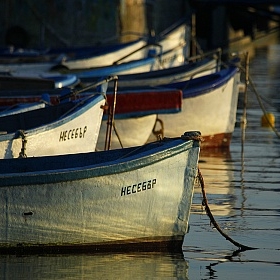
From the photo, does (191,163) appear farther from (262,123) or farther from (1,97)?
(262,123)

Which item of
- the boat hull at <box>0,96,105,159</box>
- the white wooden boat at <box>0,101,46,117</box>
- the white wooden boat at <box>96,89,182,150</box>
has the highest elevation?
the white wooden boat at <box>96,89,182,150</box>

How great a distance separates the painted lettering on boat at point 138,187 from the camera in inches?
345

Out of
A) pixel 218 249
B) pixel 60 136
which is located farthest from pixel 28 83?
pixel 218 249

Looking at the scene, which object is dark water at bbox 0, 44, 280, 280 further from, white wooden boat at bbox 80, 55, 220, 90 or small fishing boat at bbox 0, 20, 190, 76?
small fishing boat at bbox 0, 20, 190, 76

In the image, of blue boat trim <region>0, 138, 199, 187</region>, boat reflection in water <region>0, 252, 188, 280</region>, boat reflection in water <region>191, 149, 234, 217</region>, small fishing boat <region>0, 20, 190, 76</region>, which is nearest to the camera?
boat reflection in water <region>0, 252, 188, 280</region>

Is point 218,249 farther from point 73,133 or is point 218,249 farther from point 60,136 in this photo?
point 73,133

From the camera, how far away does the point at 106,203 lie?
28.6ft

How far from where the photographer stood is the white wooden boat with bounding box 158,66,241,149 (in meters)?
15.9

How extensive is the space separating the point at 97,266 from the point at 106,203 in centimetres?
48

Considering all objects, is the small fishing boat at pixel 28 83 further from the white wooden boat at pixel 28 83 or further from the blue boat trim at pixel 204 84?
the blue boat trim at pixel 204 84

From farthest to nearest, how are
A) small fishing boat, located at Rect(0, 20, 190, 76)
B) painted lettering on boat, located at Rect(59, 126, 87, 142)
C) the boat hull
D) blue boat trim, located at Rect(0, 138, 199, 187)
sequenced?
small fishing boat, located at Rect(0, 20, 190, 76) < painted lettering on boat, located at Rect(59, 126, 87, 142) < the boat hull < blue boat trim, located at Rect(0, 138, 199, 187)

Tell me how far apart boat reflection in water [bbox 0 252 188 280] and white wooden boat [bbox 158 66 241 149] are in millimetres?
6999

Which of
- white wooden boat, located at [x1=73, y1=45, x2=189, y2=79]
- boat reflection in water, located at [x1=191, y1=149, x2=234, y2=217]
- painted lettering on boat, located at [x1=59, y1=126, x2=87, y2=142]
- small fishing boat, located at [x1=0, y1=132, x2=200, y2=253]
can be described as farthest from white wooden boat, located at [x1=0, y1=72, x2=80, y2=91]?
small fishing boat, located at [x1=0, y1=132, x2=200, y2=253]

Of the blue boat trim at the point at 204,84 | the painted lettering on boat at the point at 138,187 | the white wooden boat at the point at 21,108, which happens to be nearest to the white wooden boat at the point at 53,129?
the white wooden boat at the point at 21,108
